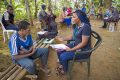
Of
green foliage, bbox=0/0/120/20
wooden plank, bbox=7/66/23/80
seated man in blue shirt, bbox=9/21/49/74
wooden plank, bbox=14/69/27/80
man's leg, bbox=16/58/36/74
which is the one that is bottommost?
green foliage, bbox=0/0/120/20

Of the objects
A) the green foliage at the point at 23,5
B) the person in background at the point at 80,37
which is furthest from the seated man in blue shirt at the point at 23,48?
the green foliage at the point at 23,5

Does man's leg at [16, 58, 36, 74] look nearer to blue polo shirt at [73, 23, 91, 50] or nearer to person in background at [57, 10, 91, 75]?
person in background at [57, 10, 91, 75]

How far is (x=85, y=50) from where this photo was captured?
17.1 ft

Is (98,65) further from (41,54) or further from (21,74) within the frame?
(21,74)

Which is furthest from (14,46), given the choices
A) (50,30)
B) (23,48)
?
(50,30)

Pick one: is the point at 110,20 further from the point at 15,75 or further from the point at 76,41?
the point at 15,75

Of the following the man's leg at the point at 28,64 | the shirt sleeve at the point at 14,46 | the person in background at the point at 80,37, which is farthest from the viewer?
the person in background at the point at 80,37

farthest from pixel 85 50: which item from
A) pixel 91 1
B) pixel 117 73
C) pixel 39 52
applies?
pixel 91 1

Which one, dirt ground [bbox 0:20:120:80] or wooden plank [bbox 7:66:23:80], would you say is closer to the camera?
wooden plank [bbox 7:66:23:80]

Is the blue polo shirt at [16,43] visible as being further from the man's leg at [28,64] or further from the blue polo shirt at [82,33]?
the blue polo shirt at [82,33]

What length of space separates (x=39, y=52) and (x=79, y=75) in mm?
1246

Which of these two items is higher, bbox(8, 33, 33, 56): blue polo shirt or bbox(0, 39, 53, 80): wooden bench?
bbox(8, 33, 33, 56): blue polo shirt

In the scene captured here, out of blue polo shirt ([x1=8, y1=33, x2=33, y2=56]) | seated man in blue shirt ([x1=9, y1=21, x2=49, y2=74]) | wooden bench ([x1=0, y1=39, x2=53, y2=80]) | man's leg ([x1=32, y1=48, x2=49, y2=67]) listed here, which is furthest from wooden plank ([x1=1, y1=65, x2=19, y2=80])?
man's leg ([x1=32, y1=48, x2=49, y2=67])


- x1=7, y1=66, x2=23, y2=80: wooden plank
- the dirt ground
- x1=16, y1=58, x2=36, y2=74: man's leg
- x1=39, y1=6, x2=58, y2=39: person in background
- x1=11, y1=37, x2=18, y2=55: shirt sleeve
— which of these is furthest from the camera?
x1=39, y1=6, x2=58, y2=39: person in background
